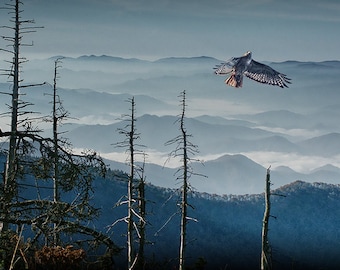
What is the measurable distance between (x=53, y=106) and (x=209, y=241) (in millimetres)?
135728

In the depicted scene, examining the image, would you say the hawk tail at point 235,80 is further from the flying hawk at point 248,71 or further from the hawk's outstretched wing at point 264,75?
the hawk's outstretched wing at point 264,75

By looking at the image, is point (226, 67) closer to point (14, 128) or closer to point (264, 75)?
point (264, 75)

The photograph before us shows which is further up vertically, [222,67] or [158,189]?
[222,67]

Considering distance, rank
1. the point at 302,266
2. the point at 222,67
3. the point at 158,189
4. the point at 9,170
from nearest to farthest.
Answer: the point at 9,170, the point at 222,67, the point at 302,266, the point at 158,189

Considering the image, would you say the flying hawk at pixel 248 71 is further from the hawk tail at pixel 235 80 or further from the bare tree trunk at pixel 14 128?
the bare tree trunk at pixel 14 128

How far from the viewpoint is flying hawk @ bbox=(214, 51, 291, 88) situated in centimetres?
3688

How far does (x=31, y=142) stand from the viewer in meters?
22.6

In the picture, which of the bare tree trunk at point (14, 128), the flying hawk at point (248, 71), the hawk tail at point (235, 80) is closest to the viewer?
the bare tree trunk at point (14, 128)

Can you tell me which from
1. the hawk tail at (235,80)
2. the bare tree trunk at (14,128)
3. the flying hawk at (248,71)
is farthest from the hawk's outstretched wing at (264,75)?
the bare tree trunk at (14,128)

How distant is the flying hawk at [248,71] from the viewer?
121 ft

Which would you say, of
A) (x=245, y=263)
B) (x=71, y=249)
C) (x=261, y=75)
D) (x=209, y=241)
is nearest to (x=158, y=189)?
(x=209, y=241)

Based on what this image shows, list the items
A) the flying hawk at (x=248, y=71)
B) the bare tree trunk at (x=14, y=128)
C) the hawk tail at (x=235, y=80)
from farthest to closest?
the flying hawk at (x=248, y=71)
the hawk tail at (x=235, y=80)
the bare tree trunk at (x=14, y=128)

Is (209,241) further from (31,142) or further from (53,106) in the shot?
(31,142)

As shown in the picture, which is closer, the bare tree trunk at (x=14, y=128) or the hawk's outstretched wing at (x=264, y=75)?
the bare tree trunk at (x=14, y=128)
